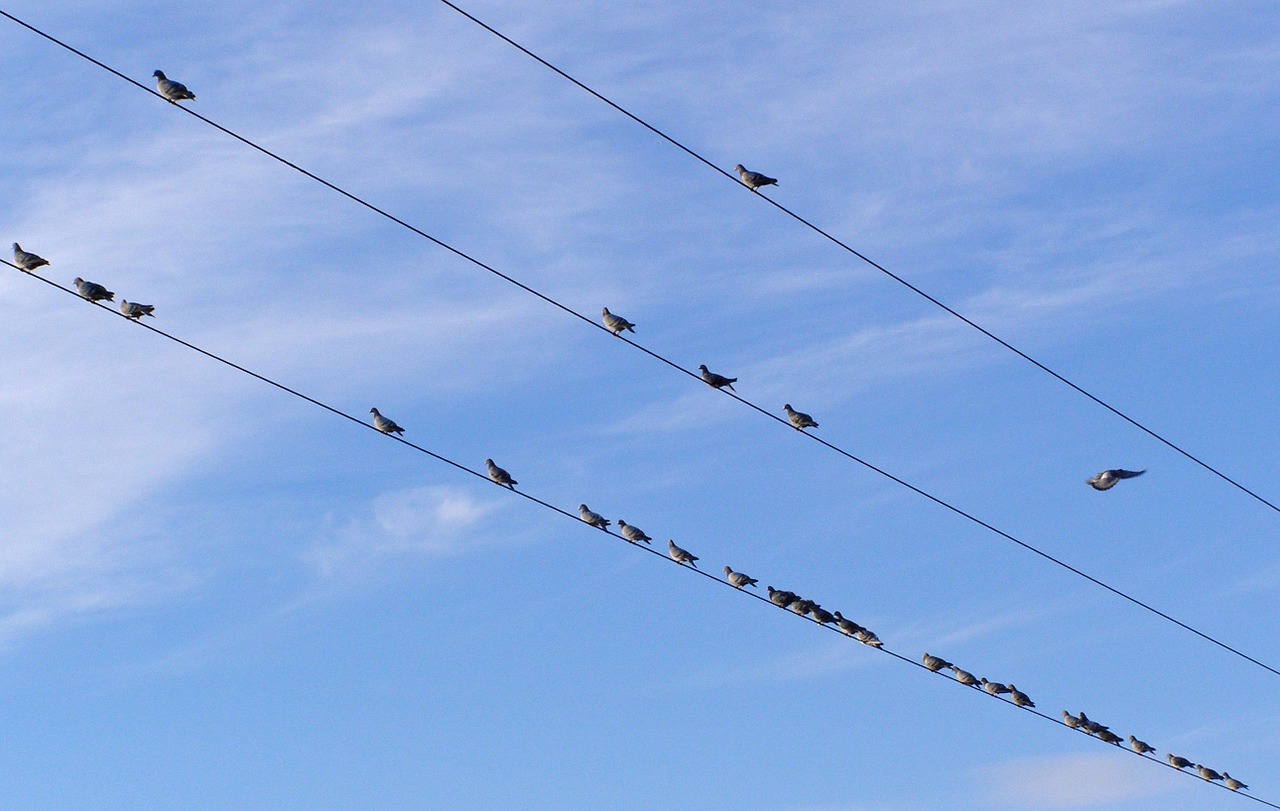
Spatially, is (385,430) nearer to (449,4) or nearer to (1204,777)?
(449,4)

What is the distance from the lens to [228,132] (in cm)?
2127

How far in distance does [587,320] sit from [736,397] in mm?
2961

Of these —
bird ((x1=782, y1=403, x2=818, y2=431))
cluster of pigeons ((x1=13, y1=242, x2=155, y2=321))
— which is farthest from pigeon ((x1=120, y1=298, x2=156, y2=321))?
bird ((x1=782, y1=403, x2=818, y2=431))

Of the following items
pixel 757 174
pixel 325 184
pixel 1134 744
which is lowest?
pixel 325 184

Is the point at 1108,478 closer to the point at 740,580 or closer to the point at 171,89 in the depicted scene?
the point at 740,580

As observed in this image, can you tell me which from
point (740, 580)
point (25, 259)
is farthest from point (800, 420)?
point (25, 259)

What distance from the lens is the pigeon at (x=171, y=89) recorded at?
3166cm

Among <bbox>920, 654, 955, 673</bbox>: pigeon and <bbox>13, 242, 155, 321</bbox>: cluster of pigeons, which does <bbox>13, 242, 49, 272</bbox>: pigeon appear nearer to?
<bbox>13, 242, 155, 321</bbox>: cluster of pigeons

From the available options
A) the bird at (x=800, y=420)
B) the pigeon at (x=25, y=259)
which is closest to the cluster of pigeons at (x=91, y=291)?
the pigeon at (x=25, y=259)

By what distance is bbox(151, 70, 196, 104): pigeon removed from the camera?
104 feet

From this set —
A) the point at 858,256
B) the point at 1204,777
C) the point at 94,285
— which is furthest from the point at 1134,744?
the point at 94,285

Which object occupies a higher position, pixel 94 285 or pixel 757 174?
pixel 757 174

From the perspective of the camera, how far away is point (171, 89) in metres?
32.1

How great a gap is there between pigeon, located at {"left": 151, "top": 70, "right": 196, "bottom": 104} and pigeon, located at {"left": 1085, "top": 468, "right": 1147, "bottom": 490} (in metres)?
20.1
